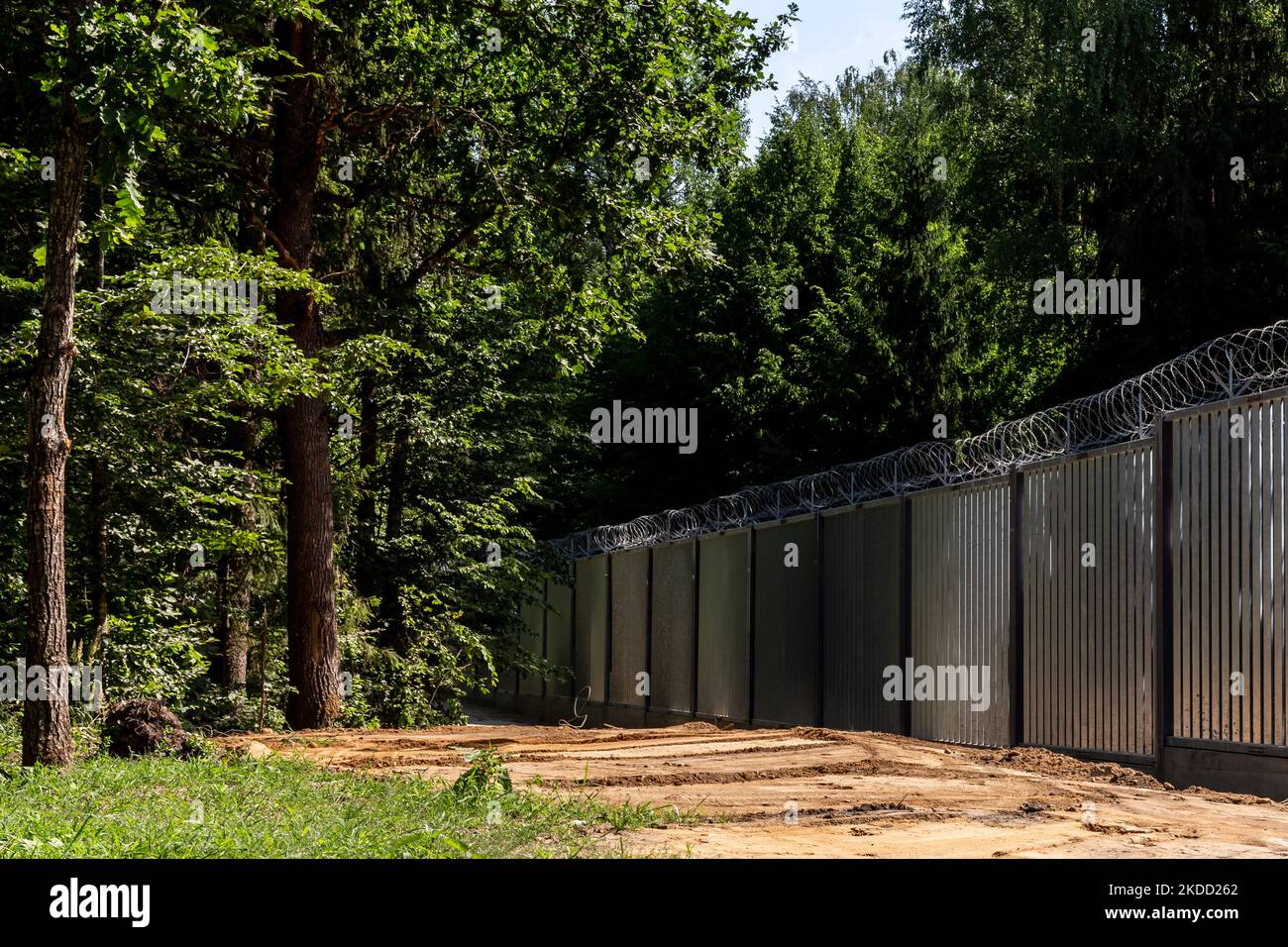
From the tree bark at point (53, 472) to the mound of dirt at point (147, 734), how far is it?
887mm

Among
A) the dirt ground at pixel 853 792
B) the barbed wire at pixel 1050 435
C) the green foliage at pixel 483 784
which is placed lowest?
the dirt ground at pixel 853 792

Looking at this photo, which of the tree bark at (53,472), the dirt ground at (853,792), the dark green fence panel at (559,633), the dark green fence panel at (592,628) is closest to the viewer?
the dirt ground at (853,792)

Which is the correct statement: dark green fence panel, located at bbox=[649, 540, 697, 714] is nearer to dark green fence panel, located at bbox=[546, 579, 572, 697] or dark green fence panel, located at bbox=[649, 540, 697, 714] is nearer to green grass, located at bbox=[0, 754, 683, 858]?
dark green fence panel, located at bbox=[546, 579, 572, 697]

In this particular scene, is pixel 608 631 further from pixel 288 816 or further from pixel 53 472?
pixel 288 816

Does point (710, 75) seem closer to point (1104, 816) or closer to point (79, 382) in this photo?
point (79, 382)

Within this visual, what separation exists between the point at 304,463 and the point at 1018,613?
8.59m

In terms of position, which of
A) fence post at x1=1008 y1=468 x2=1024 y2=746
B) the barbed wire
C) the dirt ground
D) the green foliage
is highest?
the barbed wire

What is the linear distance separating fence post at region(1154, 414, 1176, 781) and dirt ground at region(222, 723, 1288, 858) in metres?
0.39

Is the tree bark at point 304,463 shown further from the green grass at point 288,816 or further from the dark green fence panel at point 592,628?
the dark green fence panel at point 592,628

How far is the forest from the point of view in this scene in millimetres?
12656

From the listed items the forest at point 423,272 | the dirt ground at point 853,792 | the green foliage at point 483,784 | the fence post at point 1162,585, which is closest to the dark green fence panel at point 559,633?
the forest at point 423,272

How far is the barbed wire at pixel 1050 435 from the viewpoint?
9.57m

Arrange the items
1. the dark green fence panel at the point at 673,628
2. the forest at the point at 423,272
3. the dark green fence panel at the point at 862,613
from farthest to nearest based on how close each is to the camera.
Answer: the dark green fence panel at the point at 673,628 < the dark green fence panel at the point at 862,613 < the forest at the point at 423,272

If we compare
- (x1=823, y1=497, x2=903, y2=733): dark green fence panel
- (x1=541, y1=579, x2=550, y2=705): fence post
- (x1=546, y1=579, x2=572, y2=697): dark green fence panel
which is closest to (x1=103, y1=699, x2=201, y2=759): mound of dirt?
(x1=823, y1=497, x2=903, y2=733): dark green fence panel
